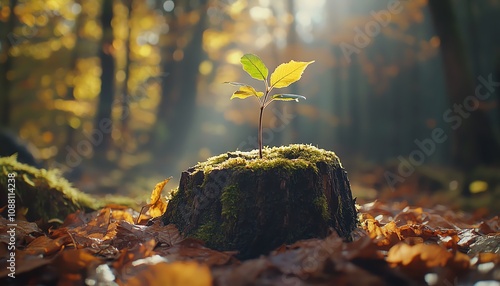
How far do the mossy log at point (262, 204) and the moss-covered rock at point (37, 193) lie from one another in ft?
4.49

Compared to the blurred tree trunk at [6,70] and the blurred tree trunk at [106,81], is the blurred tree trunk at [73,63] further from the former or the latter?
the blurred tree trunk at [6,70]

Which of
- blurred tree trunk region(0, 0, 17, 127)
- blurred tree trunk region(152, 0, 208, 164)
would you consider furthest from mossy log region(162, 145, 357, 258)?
blurred tree trunk region(152, 0, 208, 164)

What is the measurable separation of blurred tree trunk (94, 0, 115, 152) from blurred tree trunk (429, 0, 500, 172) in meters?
10.4

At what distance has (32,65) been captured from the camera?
567 inches

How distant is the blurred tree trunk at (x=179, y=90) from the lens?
1730cm

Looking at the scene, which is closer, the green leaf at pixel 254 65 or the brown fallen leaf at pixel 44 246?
the brown fallen leaf at pixel 44 246

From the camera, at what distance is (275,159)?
81.4 inches

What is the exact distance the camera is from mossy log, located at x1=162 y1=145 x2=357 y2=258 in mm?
1939

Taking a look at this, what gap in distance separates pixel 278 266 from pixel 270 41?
19.2m

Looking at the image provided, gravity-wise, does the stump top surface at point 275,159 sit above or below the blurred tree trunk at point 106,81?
below
